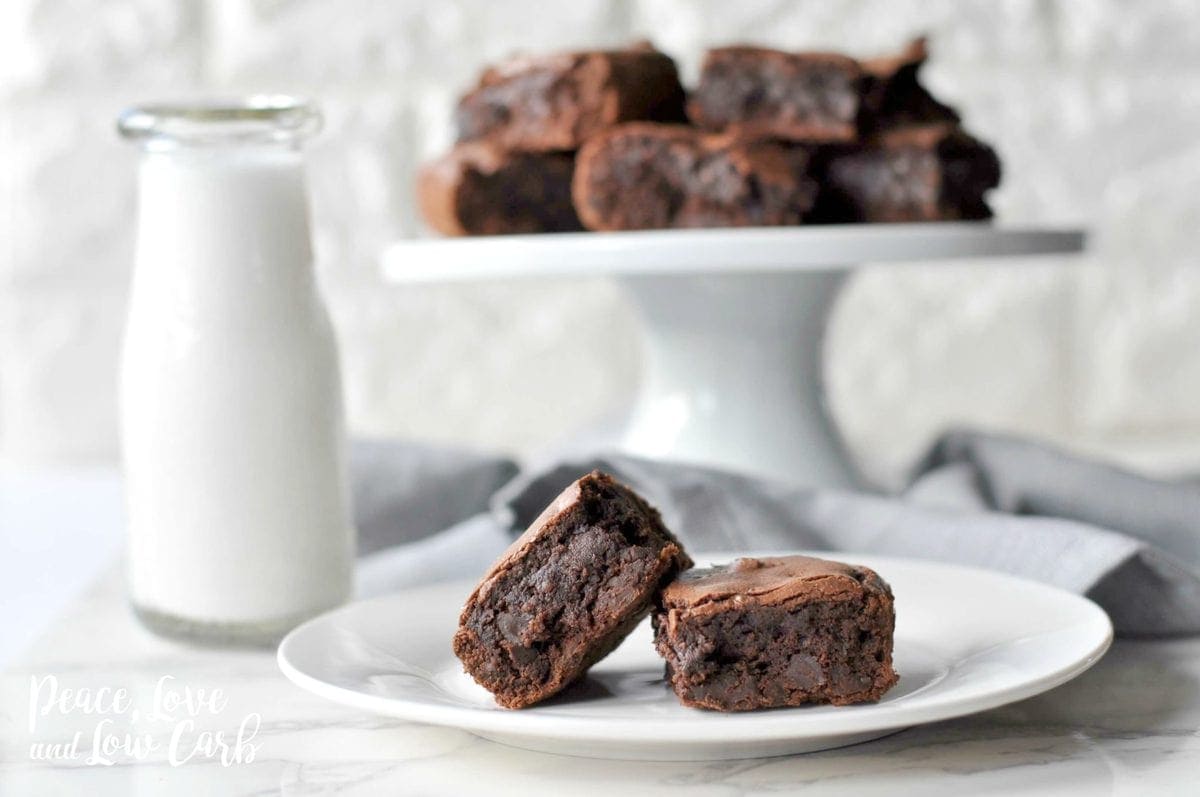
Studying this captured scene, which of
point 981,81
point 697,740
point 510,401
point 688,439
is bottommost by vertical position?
point 510,401

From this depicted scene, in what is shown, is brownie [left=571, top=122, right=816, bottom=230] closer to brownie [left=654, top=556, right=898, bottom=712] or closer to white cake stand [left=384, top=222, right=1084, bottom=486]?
white cake stand [left=384, top=222, right=1084, bottom=486]

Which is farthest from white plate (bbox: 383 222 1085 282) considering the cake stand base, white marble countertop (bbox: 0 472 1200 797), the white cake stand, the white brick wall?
the white brick wall

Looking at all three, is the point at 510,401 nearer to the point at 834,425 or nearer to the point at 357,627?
the point at 834,425

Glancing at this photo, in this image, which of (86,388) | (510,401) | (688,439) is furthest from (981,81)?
(86,388)

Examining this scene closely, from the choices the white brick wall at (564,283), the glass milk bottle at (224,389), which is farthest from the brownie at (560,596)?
the white brick wall at (564,283)

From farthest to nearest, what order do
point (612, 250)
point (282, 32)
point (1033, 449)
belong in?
point (282, 32) → point (1033, 449) → point (612, 250)

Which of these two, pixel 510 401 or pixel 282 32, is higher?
pixel 282 32

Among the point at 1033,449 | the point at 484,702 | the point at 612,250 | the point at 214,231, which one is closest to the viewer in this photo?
the point at 484,702

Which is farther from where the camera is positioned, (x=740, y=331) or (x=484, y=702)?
(x=740, y=331)

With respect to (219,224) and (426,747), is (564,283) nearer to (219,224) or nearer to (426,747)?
(219,224)
